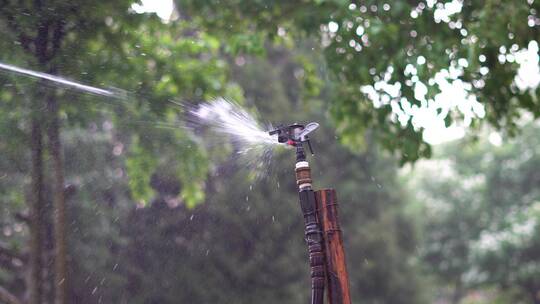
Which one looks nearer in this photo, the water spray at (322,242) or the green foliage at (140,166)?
the water spray at (322,242)

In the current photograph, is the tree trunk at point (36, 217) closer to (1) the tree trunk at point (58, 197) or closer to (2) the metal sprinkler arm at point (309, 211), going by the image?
(1) the tree trunk at point (58, 197)

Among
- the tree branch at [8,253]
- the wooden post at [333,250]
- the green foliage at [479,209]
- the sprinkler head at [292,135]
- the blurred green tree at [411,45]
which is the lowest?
the wooden post at [333,250]

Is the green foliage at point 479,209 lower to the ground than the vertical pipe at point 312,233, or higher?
higher

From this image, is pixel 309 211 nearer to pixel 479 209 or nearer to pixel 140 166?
pixel 140 166

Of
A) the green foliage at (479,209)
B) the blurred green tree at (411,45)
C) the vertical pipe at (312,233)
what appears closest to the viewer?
the vertical pipe at (312,233)

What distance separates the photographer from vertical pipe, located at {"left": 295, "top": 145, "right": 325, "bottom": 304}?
3018 millimetres

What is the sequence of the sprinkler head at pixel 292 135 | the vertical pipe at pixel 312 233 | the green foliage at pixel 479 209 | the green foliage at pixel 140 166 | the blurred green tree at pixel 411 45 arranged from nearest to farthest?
1. the vertical pipe at pixel 312 233
2. the sprinkler head at pixel 292 135
3. the blurred green tree at pixel 411 45
4. the green foliage at pixel 140 166
5. the green foliage at pixel 479 209

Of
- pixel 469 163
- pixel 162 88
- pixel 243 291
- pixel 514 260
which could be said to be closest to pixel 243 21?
pixel 162 88

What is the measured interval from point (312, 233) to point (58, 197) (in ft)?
8.79

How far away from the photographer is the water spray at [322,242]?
3029mm

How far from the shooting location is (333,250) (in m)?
3.08

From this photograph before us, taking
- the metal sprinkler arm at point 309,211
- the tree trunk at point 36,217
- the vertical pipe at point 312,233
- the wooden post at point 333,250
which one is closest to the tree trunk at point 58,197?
the tree trunk at point 36,217

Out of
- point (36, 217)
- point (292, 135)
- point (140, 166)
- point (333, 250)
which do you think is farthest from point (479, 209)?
point (333, 250)

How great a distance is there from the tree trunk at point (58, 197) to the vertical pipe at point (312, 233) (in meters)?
2.53
